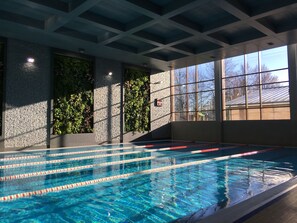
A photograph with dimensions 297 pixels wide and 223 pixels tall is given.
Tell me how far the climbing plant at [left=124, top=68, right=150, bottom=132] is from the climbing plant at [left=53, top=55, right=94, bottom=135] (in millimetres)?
2184

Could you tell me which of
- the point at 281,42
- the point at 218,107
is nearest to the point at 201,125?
the point at 218,107

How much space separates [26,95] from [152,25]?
5465 mm

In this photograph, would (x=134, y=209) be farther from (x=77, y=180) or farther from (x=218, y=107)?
(x=218, y=107)

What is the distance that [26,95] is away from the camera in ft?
31.9

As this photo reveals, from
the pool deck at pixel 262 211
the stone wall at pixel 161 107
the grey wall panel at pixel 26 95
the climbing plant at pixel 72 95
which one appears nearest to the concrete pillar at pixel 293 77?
the stone wall at pixel 161 107

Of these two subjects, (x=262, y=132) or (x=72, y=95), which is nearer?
(x=72, y=95)

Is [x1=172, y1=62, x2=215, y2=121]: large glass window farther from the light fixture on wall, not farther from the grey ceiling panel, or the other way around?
the light fixture on wall

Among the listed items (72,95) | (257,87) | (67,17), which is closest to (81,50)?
(72,95)

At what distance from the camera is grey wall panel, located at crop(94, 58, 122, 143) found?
11.9m

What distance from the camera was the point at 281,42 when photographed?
9633 mm

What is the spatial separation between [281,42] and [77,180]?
29.1 feet

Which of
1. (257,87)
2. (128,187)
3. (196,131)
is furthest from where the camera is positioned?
(196,131)

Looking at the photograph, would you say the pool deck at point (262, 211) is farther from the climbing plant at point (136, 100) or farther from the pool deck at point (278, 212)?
the climbing plant at point (136, 100)

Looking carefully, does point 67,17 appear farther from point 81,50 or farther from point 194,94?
point 194,94
